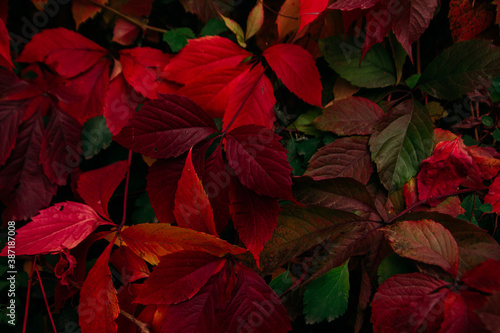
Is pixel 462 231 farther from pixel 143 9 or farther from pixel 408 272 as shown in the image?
pixel 143 9

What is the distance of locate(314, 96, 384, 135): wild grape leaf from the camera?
65 centimetres

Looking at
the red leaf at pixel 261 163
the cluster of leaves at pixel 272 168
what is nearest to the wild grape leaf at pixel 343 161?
the cluster of leaves at pixel 272 168

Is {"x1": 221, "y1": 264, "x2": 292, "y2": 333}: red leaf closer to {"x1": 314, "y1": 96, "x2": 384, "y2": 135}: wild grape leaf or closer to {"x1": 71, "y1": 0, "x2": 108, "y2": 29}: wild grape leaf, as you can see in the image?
{"x1": 314, "y1": 96, "x2": 384, "y2": 135}: wild grape leaf

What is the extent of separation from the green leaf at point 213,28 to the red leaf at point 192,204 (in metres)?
0.36

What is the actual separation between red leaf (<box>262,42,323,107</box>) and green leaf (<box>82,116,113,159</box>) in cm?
44

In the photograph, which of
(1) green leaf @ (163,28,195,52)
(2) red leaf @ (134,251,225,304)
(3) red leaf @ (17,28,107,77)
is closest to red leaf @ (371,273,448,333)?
(2) red leaf @ (134,251,225,304)

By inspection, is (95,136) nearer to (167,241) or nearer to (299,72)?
(167,241)

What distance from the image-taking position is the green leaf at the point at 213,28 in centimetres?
76

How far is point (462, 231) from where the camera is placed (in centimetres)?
55

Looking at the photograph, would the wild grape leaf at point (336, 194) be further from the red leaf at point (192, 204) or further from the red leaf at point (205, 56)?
the red leaf at point (205, 56)

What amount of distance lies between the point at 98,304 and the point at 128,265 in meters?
0.11

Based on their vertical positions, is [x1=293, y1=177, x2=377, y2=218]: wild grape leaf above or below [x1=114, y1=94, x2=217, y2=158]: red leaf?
below

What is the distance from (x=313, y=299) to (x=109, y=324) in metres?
0.36

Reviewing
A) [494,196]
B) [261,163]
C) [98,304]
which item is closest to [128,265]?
[98,304]
